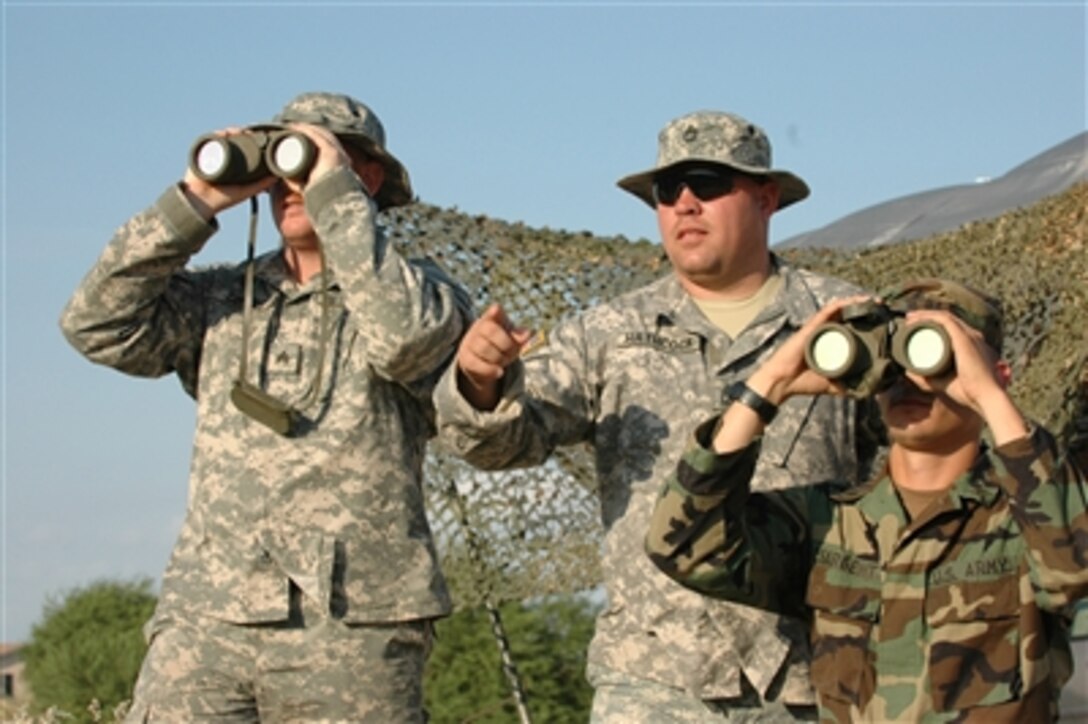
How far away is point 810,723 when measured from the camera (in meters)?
4.48

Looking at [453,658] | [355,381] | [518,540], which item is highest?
[355,381]

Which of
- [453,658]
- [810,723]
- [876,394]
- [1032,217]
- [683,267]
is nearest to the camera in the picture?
A: [876,394]

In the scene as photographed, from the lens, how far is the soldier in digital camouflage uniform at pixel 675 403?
14.5ft

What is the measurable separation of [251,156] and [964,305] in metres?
1.58

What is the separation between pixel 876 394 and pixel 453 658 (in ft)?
50.9

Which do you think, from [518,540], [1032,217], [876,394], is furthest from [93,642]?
[876,394]

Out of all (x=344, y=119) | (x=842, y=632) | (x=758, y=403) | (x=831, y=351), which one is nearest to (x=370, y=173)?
(x=344, y=119)

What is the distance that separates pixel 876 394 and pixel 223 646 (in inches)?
60.8

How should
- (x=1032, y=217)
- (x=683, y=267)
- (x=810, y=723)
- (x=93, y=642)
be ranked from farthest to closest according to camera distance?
(x=93, y=642) < (x=1032, y=217) < (x=683, y=267) < (x=810, y=723)

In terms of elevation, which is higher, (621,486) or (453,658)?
(621,486)

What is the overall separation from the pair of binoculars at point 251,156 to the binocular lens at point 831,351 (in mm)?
1292

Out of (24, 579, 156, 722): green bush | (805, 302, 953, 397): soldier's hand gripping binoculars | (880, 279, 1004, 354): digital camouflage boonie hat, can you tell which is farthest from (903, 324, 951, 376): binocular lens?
(24, 579, 156, 722): green bush

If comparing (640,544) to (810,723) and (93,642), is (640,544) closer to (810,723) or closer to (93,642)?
(810,723)

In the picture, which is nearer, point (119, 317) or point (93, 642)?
point (119, 317)
